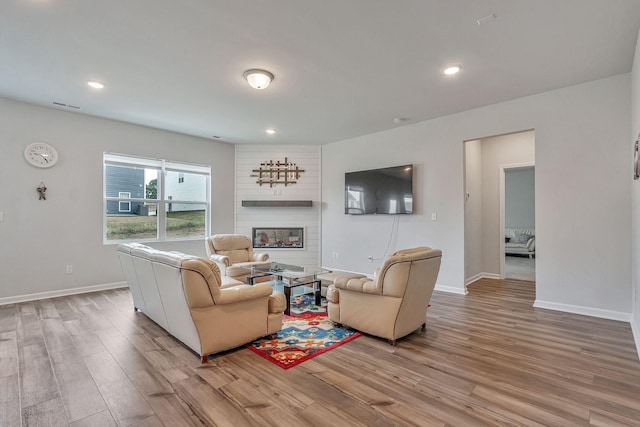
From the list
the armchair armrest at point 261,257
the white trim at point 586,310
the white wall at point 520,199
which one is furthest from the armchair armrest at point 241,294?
the white wall at point 520,199

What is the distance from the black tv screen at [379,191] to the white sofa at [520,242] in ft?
16.4

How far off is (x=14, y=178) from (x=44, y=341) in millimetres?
2703

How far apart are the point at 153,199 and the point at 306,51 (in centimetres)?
414

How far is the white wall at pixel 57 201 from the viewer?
4156 mm

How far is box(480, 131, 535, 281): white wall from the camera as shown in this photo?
5496 mm

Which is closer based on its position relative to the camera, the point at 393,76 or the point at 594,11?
the point at 594,11

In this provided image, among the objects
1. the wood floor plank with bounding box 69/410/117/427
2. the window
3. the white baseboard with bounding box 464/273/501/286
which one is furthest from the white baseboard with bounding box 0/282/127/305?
the white baseboard with bounding box 464/273/501/286

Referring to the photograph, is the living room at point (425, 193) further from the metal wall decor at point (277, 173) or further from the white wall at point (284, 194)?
the metal wall decor at point (277, 173)

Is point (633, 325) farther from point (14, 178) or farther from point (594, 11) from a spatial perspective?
point (14, 178)

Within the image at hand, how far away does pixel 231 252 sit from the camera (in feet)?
17.5

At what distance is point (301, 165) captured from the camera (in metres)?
6.67

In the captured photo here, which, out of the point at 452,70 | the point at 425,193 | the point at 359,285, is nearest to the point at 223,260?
the point at 359,285

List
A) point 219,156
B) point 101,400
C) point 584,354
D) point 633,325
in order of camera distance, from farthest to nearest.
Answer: point 219,156
point 633,325
point 584,354
point 101,400

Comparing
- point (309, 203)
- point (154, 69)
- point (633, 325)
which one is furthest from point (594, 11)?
point (309, 203)
